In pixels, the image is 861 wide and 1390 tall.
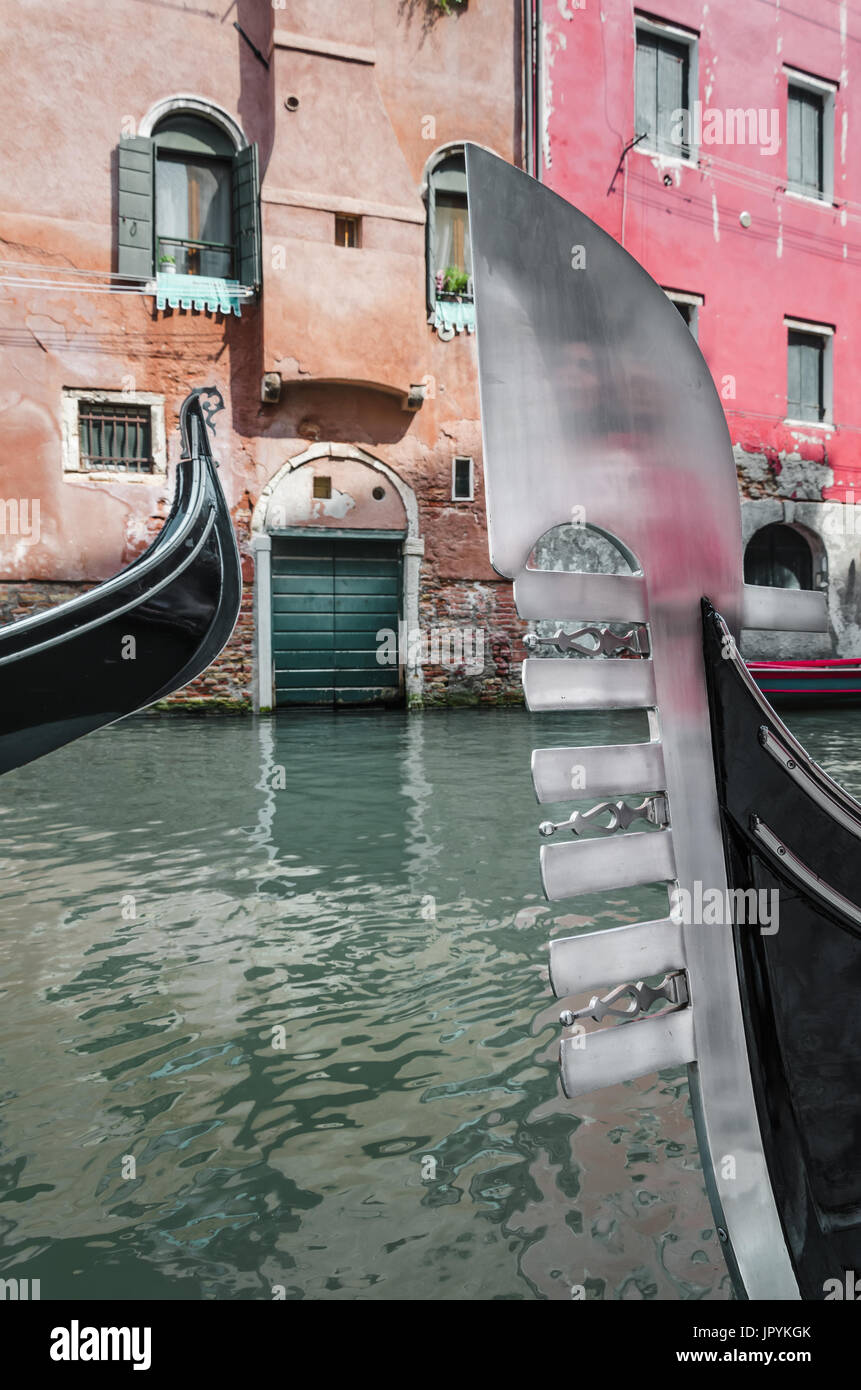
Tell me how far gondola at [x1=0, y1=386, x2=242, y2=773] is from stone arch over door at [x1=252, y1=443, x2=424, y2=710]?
452cm

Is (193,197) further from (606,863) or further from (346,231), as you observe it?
(606,863)

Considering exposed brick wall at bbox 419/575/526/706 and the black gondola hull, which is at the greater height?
exposed brick wall at bbox 419/575/526/706

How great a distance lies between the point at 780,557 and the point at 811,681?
6.48ft

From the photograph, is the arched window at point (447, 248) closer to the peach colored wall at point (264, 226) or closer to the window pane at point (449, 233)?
the window pane at point (449, 233)

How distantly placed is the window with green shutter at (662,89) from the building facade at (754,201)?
1 centimetres

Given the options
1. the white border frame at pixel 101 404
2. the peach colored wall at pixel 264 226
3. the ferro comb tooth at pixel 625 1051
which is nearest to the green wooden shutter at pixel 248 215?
the peach colored wall at pixel 264 226

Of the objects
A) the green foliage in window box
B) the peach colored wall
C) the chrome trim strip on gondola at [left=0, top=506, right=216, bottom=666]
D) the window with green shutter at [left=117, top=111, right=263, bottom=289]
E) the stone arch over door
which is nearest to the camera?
the chrome trim strip on gondola at [left=0, top=506, right=216, bottom=666]

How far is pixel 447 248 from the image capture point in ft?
27.6

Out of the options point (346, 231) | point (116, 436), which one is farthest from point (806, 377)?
point (116, 436)

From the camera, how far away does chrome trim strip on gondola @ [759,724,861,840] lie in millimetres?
945

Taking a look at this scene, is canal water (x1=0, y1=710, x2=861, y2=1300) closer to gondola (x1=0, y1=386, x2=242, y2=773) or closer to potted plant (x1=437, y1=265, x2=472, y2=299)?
gondola (x1=0, y1=386, x2=242, y2=773)

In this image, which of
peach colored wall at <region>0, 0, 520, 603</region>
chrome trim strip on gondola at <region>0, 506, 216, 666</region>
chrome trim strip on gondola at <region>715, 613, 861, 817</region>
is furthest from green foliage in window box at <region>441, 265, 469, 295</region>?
chrome trim strip on gondola at <region>715, 613, 861, 817</region>
